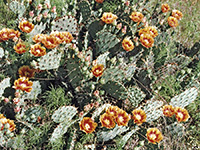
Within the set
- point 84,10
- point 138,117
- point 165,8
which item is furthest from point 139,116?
point 165,8

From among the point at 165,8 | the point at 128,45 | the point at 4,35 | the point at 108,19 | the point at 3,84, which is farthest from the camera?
the point at 165,8

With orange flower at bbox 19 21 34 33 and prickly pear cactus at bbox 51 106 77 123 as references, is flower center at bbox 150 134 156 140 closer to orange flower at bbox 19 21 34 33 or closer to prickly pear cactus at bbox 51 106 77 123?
prickly pear cactus at bbox 51 106 77 123

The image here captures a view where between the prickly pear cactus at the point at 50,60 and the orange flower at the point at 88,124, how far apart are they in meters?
0.63

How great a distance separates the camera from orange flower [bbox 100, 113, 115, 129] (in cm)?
201

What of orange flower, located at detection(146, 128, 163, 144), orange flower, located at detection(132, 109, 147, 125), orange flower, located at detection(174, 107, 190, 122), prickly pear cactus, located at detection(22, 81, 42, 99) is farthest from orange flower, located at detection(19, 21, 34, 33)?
orange flower, located at detection(174, 107, 190, 122)

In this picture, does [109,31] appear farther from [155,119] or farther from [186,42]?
[186,42]

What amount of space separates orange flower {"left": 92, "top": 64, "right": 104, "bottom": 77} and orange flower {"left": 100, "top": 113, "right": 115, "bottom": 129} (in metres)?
0.38

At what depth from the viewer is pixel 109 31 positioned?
8.89 feet

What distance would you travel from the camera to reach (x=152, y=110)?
92.4 inches

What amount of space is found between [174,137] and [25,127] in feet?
4.50

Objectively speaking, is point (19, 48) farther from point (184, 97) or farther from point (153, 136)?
point (184, 97)

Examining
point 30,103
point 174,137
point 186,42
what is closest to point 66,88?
point 30,103

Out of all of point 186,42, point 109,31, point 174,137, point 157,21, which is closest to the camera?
point 174,137

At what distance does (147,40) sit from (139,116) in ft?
2.90
